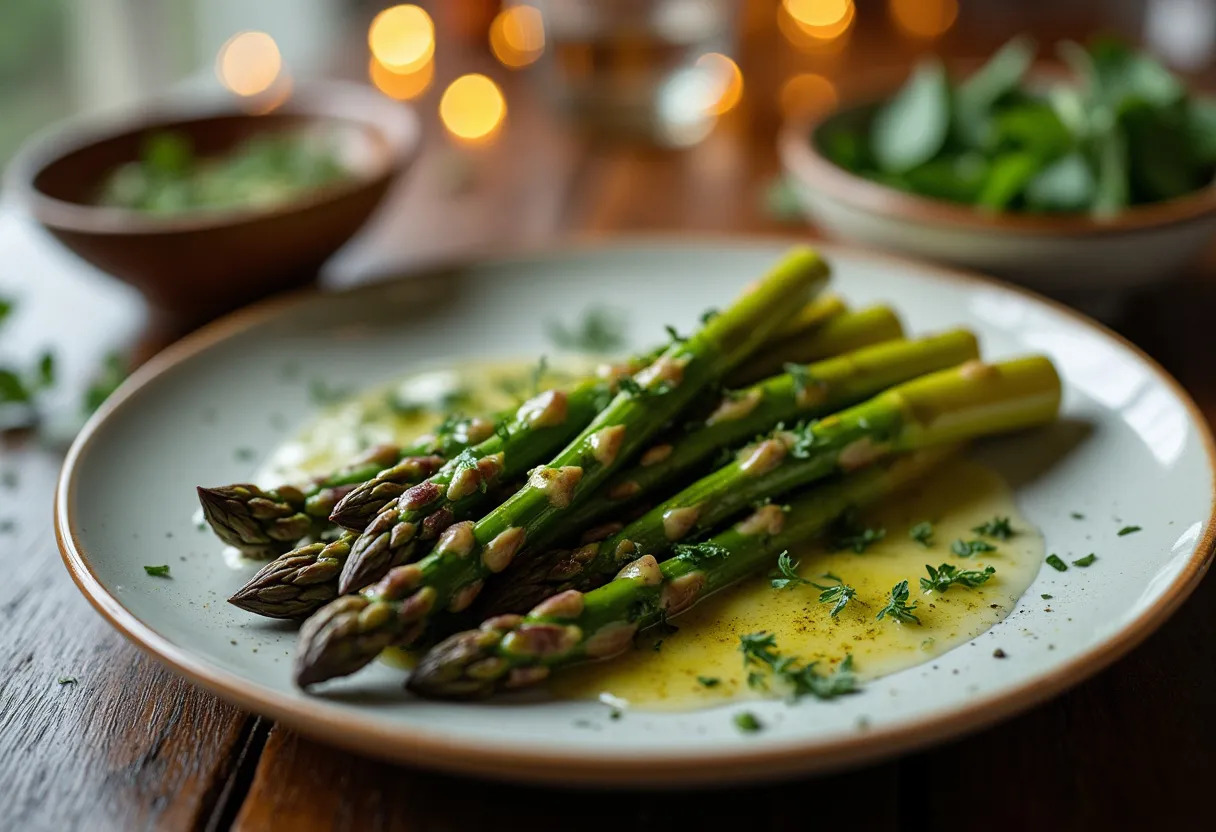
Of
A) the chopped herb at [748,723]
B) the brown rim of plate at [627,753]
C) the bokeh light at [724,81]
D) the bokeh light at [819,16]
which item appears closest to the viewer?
the brown rim of plate at [627,753]

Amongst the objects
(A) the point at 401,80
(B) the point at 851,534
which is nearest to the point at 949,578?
(B) the point at 851,534

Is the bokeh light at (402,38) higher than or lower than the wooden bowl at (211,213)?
lower

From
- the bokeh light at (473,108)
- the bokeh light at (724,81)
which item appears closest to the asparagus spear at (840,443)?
the bokeh light at (724,81)

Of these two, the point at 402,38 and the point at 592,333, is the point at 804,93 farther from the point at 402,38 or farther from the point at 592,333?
the point at 592,333

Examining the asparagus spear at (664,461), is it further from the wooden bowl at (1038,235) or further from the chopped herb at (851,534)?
the wooden bowl at (1038,235)

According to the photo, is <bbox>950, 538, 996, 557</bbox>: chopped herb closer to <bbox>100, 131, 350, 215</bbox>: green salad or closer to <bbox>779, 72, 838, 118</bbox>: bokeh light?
<bbox>100, 131, 350, 215</bbox>: green salad

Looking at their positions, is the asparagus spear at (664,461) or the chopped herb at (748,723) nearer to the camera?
the chopped herb at (748,723)
